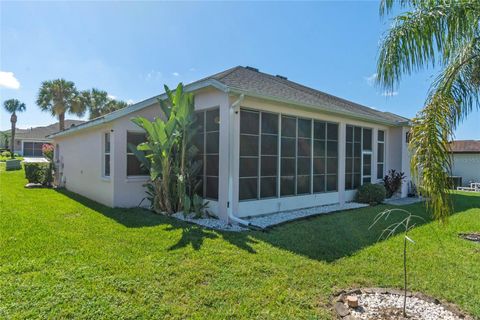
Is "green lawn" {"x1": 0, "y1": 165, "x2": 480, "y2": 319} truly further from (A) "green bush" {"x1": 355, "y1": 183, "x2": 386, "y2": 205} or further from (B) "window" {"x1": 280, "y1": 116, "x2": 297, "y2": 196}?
(A) "green bush" {"x1": 355, "y1": 183, "x2": 386, "y2": 205}

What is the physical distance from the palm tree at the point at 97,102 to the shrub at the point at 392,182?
2735 centimetres

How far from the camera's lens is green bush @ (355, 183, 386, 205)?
1216cm

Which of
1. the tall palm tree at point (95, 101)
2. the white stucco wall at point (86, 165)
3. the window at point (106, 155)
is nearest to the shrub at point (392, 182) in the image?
the white stucco wall at point (86, 165)

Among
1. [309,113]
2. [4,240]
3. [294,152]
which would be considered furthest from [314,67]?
[4,240]

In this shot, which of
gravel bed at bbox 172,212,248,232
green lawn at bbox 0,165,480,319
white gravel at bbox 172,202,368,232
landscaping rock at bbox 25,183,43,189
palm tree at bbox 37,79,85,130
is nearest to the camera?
green lawn at bbox 0,165,480,319

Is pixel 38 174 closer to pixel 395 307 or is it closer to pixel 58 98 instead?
pixel 58 98

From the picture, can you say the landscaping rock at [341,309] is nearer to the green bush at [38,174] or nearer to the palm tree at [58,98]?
the green bush at [38,174]

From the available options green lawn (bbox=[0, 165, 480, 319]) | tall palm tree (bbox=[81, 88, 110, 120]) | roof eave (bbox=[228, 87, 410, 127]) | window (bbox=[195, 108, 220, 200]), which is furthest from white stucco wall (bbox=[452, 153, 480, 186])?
tall palm tree (bbox=[81, 88, 110, 120])

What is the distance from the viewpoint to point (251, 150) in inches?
346

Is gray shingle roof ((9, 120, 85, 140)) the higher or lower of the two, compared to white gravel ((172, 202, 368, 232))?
higher

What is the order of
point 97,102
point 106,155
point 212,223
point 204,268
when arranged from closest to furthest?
point 204,268, point 212,223, point 106,155, point 97,102

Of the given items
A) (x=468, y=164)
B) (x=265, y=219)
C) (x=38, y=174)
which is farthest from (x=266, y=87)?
(x=468, y=164)

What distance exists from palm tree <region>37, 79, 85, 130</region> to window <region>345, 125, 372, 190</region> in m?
26.6

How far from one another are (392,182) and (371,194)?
295 cm
